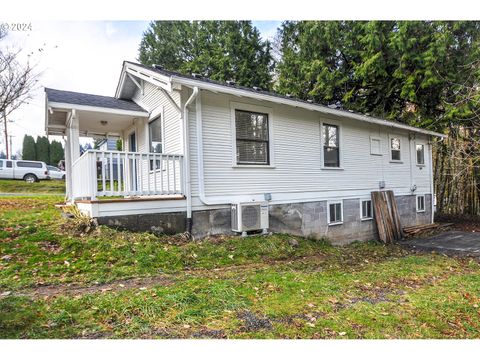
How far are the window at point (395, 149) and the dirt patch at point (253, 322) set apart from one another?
974cm

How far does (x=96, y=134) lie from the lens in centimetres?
984

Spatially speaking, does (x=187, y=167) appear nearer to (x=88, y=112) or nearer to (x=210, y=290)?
(x=88, y=112)

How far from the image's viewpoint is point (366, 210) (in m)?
9.90

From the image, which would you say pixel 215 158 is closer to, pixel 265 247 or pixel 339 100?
pixel 265 247

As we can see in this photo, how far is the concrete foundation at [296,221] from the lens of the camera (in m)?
5.79

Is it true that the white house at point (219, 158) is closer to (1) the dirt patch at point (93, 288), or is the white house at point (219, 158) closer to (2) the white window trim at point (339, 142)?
(2) the white window trim at point (339, 142)

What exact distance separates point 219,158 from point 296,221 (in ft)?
8.98

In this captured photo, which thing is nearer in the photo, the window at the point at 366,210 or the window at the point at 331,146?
the window at the point at 331,146

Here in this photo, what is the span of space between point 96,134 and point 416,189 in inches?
469

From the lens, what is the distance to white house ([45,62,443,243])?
19.4 ft

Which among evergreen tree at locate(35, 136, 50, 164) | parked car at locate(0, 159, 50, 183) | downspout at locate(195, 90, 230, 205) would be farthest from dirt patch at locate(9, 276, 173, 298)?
evergreen tree at locate(35, 136, 50, 164)

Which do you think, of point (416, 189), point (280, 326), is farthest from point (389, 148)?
point (280, 326)

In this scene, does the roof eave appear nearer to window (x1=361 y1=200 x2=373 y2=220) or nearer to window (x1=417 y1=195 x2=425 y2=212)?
window (x1=361 y1=200 x2=373 y2=220)

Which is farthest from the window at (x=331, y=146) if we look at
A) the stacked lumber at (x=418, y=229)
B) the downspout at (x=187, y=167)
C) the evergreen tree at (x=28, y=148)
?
the evergreen tree at (x=28, y=148)
